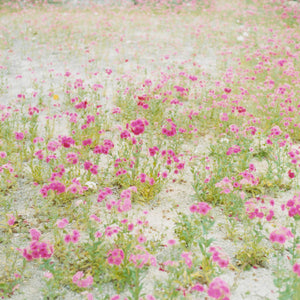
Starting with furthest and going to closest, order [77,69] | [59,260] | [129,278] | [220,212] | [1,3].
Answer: [1,3], [77,69], [220,212], [59,260], [129,278]

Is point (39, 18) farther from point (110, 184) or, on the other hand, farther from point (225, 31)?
point (110, 184)

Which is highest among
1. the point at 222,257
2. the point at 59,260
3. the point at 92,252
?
the point at 222,257

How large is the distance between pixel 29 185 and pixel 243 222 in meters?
2.62

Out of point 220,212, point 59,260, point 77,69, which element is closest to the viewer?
point 59,260

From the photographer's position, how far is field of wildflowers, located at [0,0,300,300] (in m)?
2.99

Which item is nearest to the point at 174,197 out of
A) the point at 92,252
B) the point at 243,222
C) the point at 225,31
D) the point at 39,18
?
the point at 243,222

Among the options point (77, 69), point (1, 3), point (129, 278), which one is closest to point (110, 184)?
point (129, 278)

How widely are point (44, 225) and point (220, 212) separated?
6.37 ft

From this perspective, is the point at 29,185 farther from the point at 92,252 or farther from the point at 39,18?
the point at 39,18

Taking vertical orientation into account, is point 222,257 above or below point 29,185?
above

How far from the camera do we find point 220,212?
13.2ft

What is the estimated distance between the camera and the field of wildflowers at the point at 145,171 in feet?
9.82

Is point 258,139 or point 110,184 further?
point 258,139

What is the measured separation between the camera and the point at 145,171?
4.60 metres
